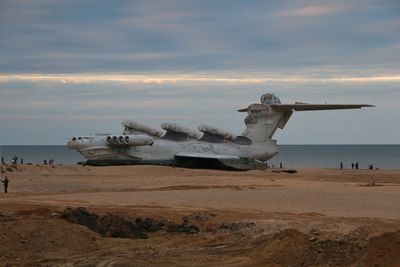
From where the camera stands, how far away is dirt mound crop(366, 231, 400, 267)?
14.0 meters

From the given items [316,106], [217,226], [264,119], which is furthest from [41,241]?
[264,119]

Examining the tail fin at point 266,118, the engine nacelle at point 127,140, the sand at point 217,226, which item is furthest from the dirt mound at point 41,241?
the tail fin at point 266,118

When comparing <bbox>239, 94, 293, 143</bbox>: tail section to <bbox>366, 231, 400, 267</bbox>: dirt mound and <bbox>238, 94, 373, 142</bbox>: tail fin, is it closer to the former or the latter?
<bbox>238, 94, 373, 142</bbox>: tail fin

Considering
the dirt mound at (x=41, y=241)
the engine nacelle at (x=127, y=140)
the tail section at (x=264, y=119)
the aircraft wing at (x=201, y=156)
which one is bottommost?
the dirt mound at (x=41, y=241)

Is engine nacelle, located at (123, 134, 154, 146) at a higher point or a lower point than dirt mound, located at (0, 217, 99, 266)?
higher

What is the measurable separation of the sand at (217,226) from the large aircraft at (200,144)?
52.0 ft

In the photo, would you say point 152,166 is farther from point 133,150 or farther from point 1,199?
point 1,199

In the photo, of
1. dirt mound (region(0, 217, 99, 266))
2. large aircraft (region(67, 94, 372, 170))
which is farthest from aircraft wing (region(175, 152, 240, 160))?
dirt mound (region(0, 217, 99, 266))

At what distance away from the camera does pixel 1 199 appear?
28469mm

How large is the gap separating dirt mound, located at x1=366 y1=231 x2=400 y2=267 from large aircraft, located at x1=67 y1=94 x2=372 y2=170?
3930 cm

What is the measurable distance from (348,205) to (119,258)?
12.6 metres

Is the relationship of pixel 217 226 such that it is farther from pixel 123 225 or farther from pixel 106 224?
A: pixel 106 224

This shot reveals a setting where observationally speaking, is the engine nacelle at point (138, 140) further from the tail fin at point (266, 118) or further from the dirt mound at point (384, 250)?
the dirt mound at point (384, 250)

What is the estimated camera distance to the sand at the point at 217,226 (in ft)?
50.2
